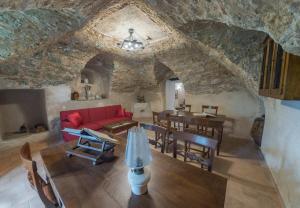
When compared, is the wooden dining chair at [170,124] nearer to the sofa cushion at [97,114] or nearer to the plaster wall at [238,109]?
the plaster wall at [238,109]

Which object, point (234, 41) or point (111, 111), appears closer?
point (234, 41)

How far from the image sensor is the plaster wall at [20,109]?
12.6 ft

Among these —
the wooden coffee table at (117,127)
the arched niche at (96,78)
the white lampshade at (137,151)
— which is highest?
the arched niche at (96,78)

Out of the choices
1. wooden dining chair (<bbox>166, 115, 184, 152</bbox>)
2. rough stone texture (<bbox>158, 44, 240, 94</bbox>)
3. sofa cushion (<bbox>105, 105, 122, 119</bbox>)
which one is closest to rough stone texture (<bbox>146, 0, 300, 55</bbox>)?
wooden dining chair (<bbox>166, 115, 184, 152</bbox>)

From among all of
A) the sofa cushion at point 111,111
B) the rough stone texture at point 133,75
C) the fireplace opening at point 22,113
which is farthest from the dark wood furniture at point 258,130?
the fireplace opening at point 22,113

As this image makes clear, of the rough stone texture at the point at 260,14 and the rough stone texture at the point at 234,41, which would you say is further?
the rough stone texture at the point at 234,41

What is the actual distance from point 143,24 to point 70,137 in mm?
3035

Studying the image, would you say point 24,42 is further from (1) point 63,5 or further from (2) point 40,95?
(2) point 40,95

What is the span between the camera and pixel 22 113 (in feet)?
13.5

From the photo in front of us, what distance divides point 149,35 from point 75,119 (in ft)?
9.36

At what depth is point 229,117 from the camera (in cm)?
452

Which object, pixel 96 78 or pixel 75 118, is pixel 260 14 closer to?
pixel 75 118

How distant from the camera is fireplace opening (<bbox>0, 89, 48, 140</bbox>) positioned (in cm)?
383

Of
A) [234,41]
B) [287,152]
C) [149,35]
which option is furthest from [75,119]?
[287,152]
